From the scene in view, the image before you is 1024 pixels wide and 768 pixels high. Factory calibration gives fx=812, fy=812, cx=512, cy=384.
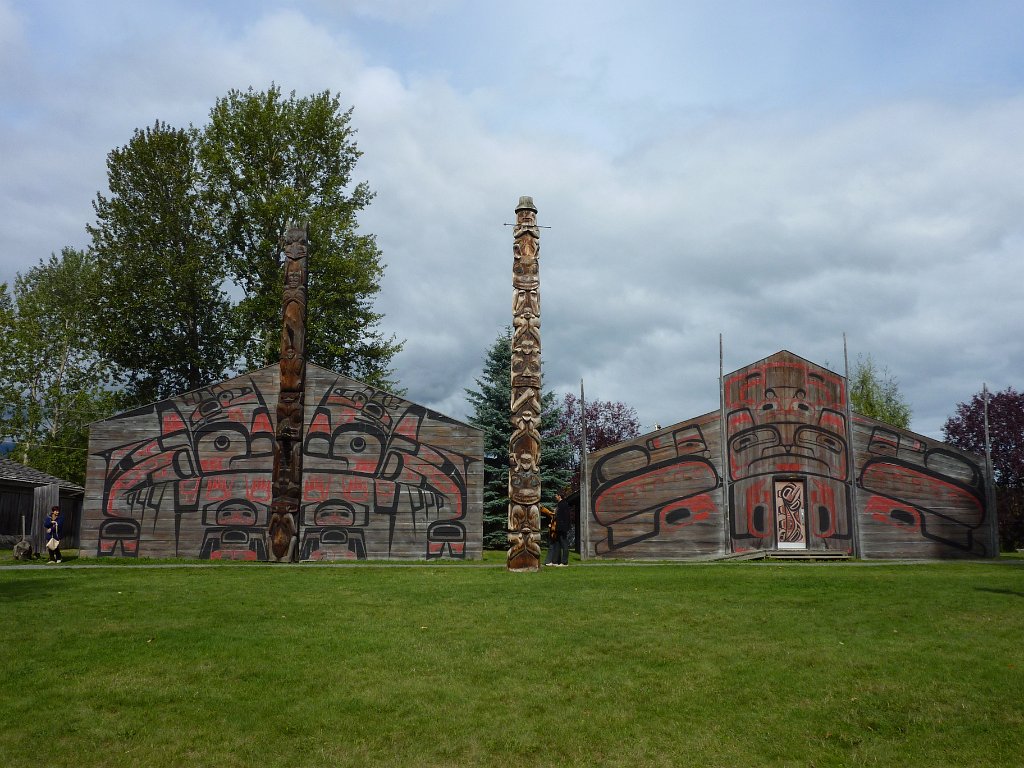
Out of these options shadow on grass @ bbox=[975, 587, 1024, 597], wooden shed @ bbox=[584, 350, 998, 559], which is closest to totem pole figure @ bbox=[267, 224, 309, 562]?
wooden shed @ bbox=[584, 350, 998, 559]

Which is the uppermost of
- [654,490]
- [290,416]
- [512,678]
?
[290,416]

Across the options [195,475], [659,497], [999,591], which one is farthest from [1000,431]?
[195,475]

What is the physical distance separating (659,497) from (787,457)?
4.66m

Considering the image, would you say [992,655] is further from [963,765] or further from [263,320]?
[263,320]

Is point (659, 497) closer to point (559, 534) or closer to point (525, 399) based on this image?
point (559, 534)

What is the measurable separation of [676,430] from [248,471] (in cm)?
1390

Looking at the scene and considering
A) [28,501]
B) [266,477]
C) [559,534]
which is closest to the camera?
[559,534]

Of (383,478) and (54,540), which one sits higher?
(383,478)

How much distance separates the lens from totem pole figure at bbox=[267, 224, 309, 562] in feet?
77.4

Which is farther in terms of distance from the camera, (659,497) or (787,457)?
(787,457)

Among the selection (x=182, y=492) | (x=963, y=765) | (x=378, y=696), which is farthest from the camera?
(x=182, y=492)

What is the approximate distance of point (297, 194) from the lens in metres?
→ 35.9

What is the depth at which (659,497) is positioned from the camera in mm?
27188

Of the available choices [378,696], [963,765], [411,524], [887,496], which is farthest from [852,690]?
[887,496]
